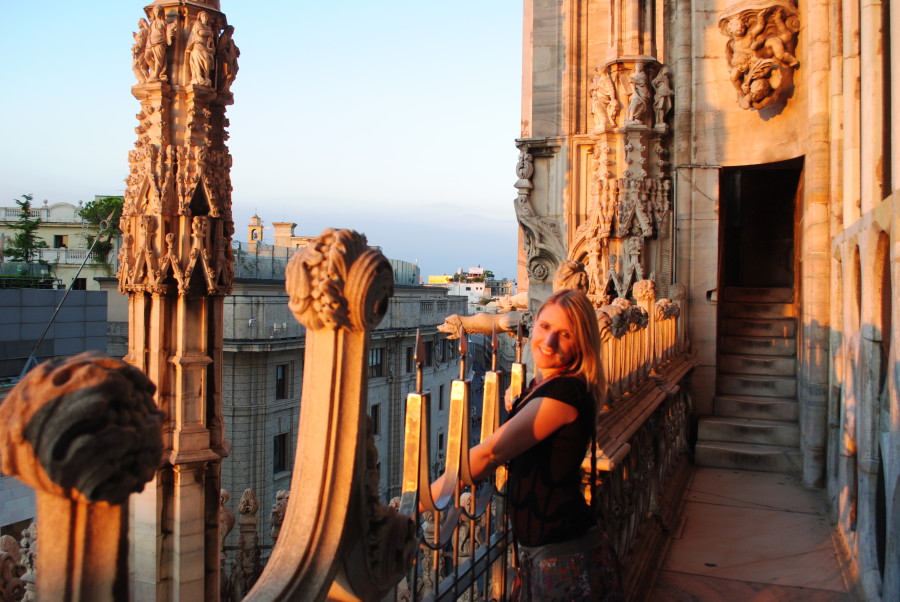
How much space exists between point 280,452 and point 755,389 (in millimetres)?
19048

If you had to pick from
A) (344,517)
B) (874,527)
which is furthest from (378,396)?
(344,517)

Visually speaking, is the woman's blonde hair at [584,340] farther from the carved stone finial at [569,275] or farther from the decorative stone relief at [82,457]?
the decorative stone relief at [82,457]

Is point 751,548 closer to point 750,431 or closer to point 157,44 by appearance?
point 750,431

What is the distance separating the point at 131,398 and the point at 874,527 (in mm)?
4085

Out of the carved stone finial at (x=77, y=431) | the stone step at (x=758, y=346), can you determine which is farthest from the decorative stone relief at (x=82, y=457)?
the stone step at (x=758, y=346)

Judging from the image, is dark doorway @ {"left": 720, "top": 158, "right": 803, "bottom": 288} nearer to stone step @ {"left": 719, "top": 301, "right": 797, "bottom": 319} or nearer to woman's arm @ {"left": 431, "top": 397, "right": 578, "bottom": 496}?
stone step @ {"left": 719, "top": 301, "right": 797, "bottom": 319}

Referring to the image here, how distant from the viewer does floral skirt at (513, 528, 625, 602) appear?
232 cm

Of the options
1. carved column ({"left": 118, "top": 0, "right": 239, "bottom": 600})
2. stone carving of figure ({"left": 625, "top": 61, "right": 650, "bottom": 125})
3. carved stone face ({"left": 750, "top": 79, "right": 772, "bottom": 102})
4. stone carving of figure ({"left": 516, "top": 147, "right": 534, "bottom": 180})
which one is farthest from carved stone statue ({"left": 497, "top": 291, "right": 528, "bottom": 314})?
carved stone face ({"left": 750, "top": 79, "right": 772, "bottom": 102})

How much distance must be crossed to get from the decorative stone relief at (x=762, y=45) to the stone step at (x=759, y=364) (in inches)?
114

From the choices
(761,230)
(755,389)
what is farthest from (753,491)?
(761,230)

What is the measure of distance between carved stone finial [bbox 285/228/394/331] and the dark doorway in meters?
11.1

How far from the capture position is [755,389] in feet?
27.6

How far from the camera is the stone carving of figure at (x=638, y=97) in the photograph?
841 cm

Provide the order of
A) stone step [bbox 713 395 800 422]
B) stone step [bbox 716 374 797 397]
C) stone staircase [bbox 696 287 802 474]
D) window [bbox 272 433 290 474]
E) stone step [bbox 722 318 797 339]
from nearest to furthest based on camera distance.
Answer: stone staircase [bbox 696 287 802 474], stone step [bbox 713 395 800 422], stone step [bbox 716 374 797 397], stone step [bbox 722 318 797 339], window [bbox 272 433 290 474]
